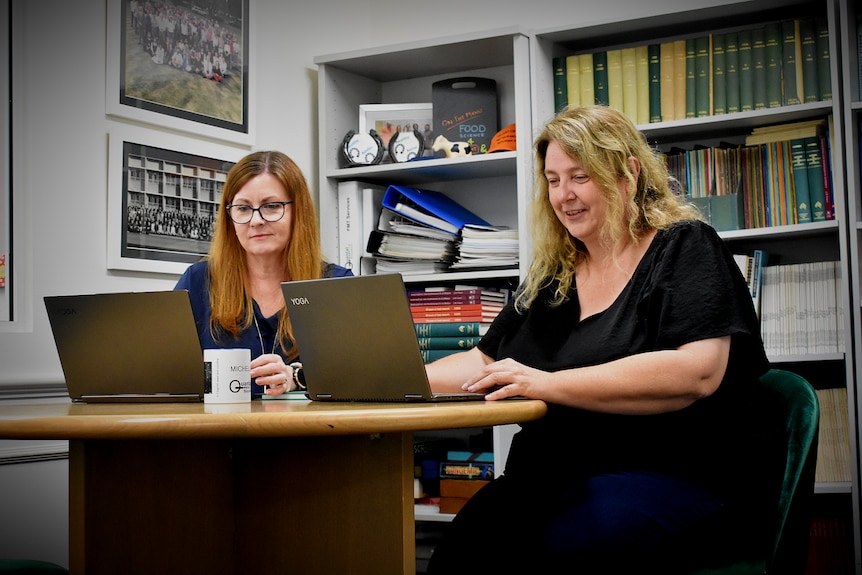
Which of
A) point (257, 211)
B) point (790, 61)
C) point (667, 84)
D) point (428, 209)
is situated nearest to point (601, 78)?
point (667, 84)

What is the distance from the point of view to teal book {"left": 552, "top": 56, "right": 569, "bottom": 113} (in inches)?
120

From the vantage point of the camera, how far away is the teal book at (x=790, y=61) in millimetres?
2732

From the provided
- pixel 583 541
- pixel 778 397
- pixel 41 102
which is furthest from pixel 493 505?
pixel 41 102

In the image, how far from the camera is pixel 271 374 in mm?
1797

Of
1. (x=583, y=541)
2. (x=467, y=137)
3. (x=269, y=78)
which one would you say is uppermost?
(x=269, y=78)

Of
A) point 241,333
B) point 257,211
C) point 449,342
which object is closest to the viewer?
point 241,333

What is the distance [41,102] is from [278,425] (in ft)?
5.42

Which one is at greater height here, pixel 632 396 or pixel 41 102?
pixel 41 102

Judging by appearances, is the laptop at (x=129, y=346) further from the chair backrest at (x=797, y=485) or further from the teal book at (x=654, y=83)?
the teal book at (x=654, y=83)

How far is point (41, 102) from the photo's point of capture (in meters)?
2.46

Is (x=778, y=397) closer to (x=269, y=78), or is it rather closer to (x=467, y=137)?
(x=467, y=137)

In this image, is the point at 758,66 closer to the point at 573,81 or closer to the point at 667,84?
the point at 667,84

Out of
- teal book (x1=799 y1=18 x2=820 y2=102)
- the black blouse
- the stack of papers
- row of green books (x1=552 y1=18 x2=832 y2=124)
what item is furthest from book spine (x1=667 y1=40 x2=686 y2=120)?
the black blouse

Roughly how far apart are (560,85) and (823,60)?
0.80 metres
